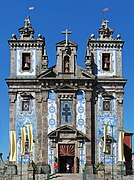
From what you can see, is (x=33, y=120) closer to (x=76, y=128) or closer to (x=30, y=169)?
(x=76, y=128)

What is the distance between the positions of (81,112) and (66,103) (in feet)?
5.40

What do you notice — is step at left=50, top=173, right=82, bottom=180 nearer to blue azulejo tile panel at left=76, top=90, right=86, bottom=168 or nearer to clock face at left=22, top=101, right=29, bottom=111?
blue azulejo tile panel at left=76, top=90, right=86, bottom=168

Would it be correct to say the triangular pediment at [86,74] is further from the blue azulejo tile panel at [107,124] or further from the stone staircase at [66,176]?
the stone staircase at [66,176]

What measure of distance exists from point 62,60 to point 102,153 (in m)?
9.63

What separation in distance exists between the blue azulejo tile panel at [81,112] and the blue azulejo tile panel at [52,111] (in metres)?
2.15

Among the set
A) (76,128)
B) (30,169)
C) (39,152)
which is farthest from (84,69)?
(30,169)

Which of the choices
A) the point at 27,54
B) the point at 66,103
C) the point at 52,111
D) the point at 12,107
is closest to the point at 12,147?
the point at 12,107

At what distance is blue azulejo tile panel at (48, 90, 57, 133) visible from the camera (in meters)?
47.3

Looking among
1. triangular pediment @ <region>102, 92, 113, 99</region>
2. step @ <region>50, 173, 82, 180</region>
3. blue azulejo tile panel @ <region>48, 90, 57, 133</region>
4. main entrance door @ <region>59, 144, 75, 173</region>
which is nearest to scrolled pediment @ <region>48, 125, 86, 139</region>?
blue azulejo tile panel @ <region>48, 90, 57, 133</region>

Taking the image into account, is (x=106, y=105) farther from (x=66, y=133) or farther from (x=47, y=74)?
(x=47, y=74)

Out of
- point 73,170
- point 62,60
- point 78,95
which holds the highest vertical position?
point 62,60

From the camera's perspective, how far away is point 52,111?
4769 centimetres

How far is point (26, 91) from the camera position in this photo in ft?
159

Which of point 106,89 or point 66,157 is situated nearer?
point 66,157
